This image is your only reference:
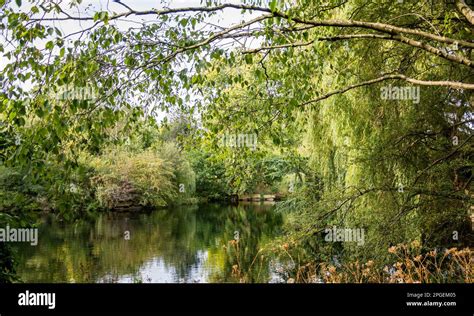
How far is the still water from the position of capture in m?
10.0

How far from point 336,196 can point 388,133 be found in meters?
1.03

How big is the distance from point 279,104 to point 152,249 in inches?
373

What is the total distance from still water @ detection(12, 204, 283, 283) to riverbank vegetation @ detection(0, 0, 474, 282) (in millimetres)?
1587

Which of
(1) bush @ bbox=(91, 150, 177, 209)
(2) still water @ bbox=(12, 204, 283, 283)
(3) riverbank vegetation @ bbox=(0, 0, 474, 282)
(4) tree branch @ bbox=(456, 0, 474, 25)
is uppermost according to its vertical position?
(1) bush @ bbox=(91, 150, 177, 209)

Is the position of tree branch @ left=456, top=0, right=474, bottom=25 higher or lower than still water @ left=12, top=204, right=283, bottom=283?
higher

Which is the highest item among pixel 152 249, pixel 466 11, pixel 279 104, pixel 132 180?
pixel 132 180

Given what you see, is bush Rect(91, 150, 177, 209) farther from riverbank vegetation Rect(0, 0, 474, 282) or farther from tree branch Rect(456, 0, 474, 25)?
tree branch Rect(456, 0, 474, 25)

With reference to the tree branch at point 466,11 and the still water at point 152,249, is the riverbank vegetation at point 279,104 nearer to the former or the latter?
the tree branch at point 466,11

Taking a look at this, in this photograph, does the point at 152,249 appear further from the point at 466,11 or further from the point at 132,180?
the point at 466,11

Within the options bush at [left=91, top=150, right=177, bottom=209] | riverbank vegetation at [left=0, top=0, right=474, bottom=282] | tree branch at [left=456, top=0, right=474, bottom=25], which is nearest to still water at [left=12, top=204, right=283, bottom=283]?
bush at [left=91, top=150, right=177, bottom=209]

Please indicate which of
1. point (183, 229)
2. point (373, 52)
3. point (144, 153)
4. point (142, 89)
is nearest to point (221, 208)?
point (144, 153)

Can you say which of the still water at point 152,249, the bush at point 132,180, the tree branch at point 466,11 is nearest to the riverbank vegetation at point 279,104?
the tree branch at point 466,11

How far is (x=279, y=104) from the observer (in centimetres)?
470

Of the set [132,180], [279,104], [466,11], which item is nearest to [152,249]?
[132,180]
